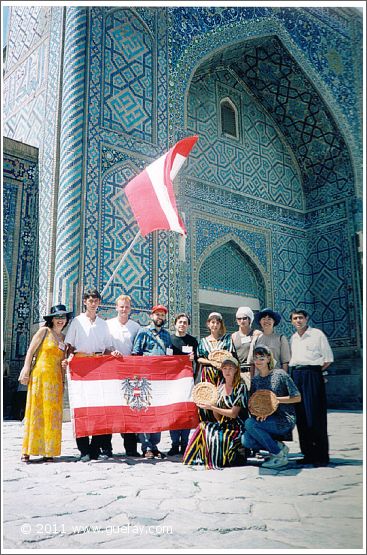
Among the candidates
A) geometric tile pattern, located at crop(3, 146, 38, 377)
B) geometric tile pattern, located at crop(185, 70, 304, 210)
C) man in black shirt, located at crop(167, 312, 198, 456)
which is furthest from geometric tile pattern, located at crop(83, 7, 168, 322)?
man in black shirt, located at crop(167, 312, 198, 456)

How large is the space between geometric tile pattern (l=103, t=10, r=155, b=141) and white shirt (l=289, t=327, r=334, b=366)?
501 centimetres

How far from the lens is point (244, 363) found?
4.56 meters

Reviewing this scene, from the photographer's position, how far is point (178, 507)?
2.38 metres

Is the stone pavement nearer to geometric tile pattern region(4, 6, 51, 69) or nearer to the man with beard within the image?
the man with beard

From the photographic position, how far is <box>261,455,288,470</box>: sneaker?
3523mm

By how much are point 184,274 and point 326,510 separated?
612 cm

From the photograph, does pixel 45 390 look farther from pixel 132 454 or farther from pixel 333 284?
pixel 333 284

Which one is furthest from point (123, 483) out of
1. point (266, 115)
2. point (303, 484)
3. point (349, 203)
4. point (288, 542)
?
point (266, 115)

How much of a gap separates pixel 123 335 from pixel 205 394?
1.07m

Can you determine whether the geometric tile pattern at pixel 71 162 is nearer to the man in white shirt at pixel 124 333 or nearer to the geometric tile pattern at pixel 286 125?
the geometric tile pattern at pixel 286 125

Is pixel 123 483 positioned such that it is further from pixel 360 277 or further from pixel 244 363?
pixel 360 277

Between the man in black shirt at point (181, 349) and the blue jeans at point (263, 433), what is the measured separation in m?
0.82

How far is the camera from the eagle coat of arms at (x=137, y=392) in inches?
162

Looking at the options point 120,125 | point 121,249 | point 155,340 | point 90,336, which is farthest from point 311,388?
point 120,125
